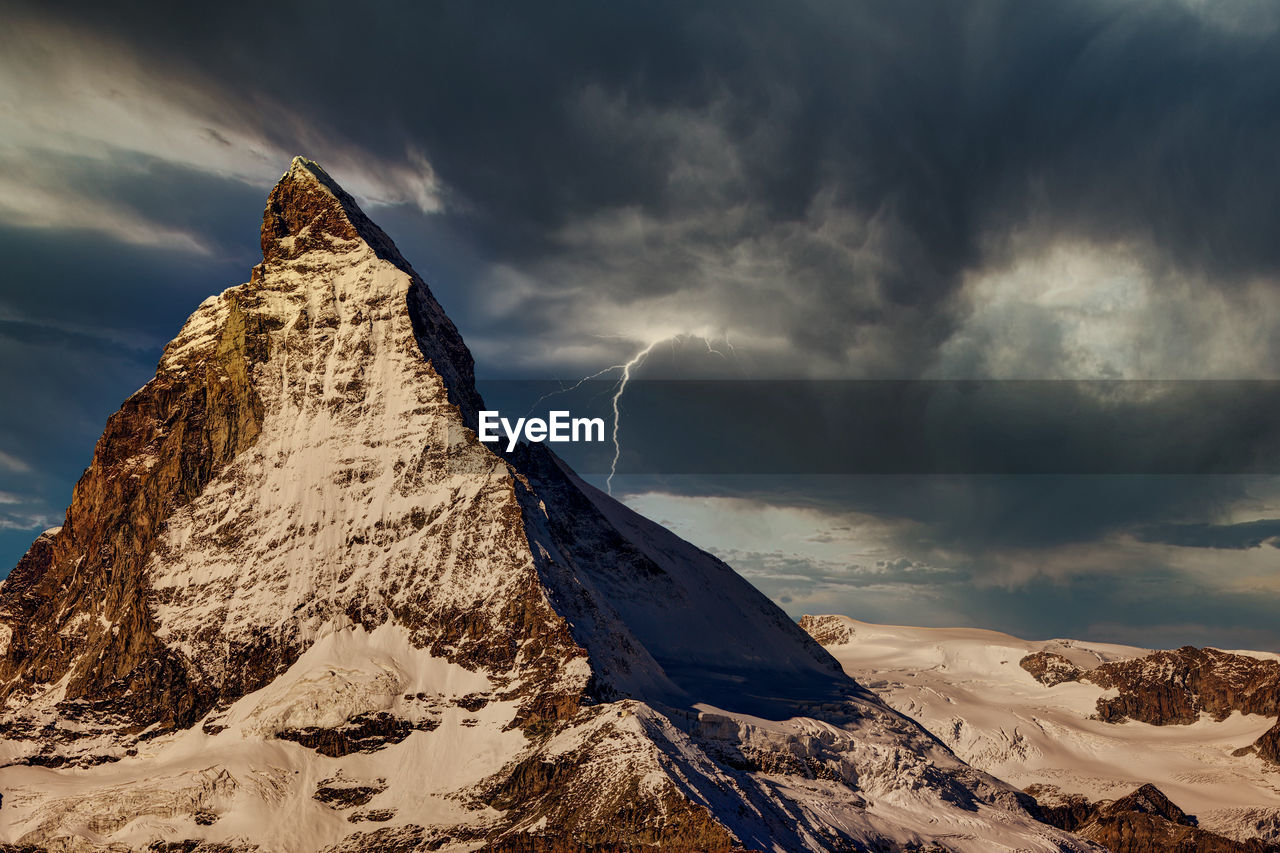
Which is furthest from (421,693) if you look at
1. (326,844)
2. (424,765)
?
(326,844)

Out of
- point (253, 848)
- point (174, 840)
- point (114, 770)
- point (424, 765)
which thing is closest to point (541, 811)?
point (424, 765)

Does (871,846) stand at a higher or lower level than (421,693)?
lower

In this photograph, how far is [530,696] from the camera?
641 ft

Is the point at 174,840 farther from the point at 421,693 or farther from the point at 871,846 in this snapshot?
the point at 871,846

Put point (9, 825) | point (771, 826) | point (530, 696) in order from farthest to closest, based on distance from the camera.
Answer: point (530, 696), point (9, 825), point (771, 826)

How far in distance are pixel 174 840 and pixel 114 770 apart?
2544cm

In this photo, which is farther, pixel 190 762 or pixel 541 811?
pixel 190 762

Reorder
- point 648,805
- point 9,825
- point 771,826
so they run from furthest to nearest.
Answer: point 9,825
point 771,826
point 648,805

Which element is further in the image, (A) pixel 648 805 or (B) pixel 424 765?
(B) pixel 424 765

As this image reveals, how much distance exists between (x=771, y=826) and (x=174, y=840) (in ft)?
278

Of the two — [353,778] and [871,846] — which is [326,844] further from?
[871,846]

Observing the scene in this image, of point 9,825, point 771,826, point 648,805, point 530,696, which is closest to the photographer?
point 648,805

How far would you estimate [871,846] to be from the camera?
18738 cm

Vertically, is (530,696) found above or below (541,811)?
above
